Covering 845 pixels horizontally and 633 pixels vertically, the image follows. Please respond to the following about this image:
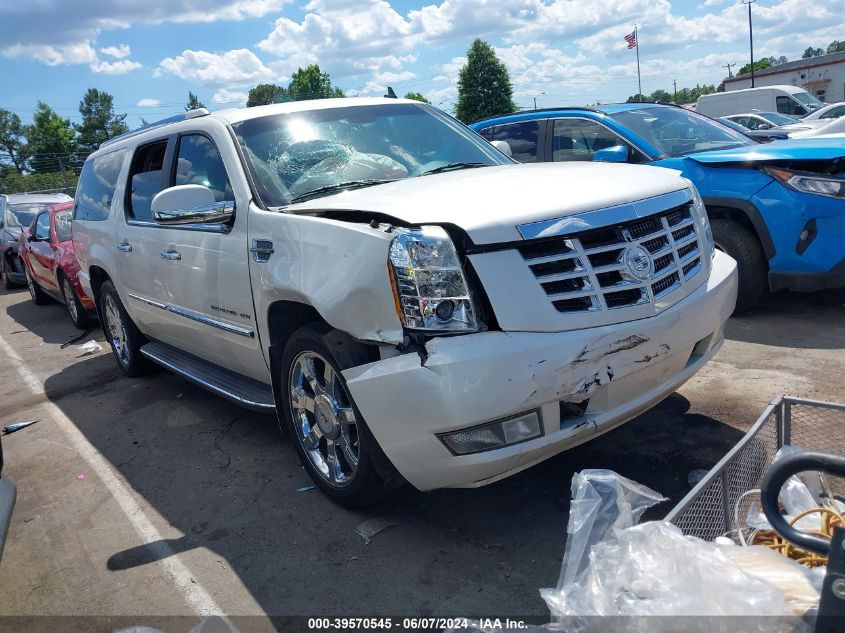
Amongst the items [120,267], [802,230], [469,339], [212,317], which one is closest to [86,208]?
[120,267]

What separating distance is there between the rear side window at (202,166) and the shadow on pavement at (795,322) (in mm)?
3806

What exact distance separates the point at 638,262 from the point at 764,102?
97.7 feet

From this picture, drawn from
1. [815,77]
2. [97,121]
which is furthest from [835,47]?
[97,121]

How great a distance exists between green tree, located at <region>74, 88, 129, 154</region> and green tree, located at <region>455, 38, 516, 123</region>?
3624 centimetres

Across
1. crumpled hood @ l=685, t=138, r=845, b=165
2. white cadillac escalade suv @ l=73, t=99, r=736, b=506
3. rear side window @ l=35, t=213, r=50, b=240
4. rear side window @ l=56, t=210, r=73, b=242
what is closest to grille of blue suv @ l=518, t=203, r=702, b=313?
white cadillac escalade suv @ l=73, t=99, r=736, b=506

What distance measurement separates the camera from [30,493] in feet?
13.9

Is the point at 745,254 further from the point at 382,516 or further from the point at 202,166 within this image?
the point at 202,166

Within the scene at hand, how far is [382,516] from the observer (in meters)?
3.41

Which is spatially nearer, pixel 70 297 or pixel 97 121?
pixel 70 297

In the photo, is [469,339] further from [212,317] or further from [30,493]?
[30,493]

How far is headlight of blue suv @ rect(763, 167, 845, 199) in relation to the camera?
523 cm

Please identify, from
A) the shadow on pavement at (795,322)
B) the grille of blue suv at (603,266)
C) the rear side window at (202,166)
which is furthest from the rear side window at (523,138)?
the grille of blue suv at (603,266)

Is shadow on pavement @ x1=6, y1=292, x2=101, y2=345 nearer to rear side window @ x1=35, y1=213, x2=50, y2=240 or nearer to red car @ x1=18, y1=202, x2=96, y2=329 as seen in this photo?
red car @ x1=18, y1=202, x2=96, y2=329

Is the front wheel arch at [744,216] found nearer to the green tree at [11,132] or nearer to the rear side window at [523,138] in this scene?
the rear side window at [523,138]
